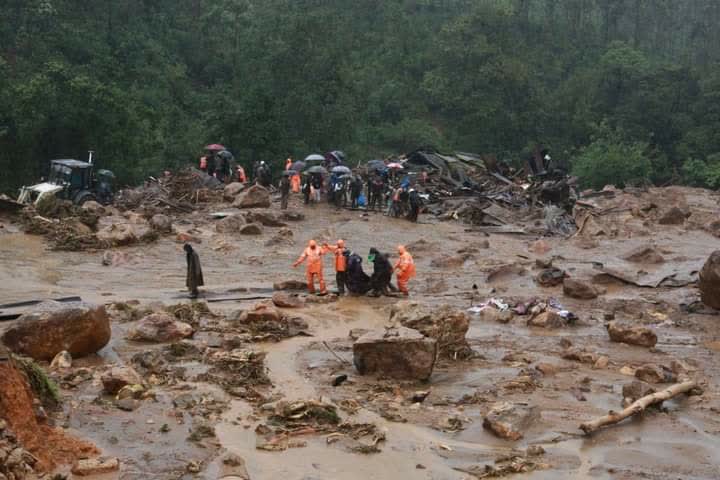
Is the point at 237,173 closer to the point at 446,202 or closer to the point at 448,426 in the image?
the point at 446,202

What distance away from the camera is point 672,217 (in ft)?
100

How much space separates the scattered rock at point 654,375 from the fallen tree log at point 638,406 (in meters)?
0.53

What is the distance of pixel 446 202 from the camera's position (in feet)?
107

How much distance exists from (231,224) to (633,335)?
1324 cm

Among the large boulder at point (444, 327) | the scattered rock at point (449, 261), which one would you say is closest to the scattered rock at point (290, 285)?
the large boulder at point (444, 327)

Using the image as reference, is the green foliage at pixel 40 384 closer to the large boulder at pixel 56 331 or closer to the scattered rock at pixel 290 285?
the large boulder at pixel 56 331

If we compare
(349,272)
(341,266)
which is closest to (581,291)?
(349,272)

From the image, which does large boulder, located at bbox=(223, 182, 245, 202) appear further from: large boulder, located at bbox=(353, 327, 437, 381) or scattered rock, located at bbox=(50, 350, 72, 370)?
large boulder, located at bbox=(353, 327, 437, 381)

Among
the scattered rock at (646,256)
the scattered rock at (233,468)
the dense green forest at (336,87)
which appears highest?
the dense green forest at (336,87)

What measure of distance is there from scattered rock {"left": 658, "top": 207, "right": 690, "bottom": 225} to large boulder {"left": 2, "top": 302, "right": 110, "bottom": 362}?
72.2ft

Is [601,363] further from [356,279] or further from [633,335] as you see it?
[356,279]

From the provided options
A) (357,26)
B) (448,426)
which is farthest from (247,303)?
(357,26)

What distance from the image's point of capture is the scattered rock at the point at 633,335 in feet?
49.1

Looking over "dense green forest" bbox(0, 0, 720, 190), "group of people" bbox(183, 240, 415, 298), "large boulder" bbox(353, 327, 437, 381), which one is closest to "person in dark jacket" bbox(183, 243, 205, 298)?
"group of people" bbox(183, 240, 415, 298)
